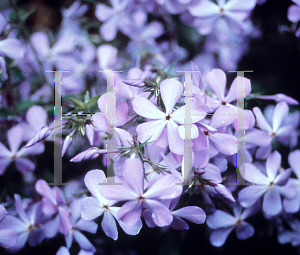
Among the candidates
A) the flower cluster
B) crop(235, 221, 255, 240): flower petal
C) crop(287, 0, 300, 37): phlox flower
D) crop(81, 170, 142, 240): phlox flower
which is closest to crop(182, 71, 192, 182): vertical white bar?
the flower cluster

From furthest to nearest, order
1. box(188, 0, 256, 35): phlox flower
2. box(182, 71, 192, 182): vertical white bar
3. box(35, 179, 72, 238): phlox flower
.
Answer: box(188, 0, 256, 35): phlox flower < box(35, 179, 72, 238): phlox flower < box(182, 71, 192, 182): vertical white bar

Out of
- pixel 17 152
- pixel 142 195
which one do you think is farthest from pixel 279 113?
pixel 17 152

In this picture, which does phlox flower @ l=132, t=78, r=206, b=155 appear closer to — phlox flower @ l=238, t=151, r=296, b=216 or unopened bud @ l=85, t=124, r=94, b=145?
unopened bud @ l=85, t=124, r=94, b=145

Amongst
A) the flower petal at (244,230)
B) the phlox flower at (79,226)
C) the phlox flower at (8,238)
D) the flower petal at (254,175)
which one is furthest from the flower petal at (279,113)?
the phlox flower at (8,238)

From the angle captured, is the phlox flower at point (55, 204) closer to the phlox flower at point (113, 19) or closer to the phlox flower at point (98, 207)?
the phlox flower at point (98, 207)

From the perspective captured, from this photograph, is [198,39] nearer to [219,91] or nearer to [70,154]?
[219,91]

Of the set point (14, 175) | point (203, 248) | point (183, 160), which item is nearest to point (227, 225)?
point (203, 248)

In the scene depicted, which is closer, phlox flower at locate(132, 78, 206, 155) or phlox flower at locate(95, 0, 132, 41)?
phlox flower at locate(132, 78, 206, 155)

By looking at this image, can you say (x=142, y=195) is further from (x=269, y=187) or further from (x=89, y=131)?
(x=269, y=187)
